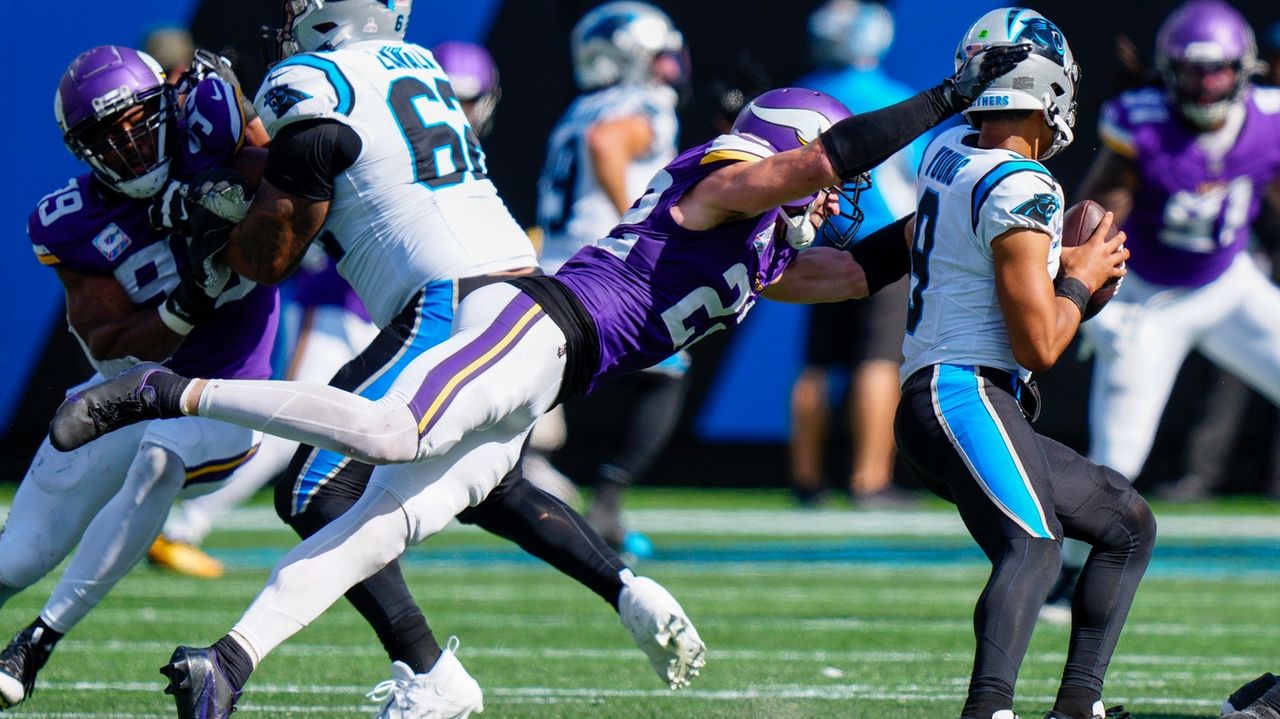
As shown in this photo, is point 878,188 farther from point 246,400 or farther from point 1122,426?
point 246,400

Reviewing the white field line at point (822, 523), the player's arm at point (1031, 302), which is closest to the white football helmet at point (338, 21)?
the player's arm at point (1031, 302)

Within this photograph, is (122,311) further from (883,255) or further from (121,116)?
(883,255)

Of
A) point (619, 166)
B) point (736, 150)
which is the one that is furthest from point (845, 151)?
point (619, 166)

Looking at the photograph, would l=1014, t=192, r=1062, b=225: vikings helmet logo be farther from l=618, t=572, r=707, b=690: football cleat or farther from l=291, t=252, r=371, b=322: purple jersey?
l=291, t=252, r=371, b=322: purple jersey

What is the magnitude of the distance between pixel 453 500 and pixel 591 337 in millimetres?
431

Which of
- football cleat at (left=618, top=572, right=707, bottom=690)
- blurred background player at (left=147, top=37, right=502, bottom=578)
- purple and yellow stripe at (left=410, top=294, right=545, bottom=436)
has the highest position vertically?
purple and yellow stripe at (left=410, top=294, right=545, bottom=436)

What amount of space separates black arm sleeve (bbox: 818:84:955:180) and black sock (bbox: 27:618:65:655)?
207 cm

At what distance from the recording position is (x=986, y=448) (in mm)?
3443

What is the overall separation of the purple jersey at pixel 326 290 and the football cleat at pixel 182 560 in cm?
139

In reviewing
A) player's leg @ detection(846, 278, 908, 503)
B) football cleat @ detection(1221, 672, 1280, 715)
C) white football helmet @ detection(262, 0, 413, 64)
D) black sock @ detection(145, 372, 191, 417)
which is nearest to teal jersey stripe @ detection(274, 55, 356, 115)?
white football helmet @ detection(262, 0, 413, 64)

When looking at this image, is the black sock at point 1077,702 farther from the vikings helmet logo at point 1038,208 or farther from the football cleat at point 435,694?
the football cleat at point 435,694

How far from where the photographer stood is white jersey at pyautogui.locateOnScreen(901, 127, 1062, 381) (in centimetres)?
342

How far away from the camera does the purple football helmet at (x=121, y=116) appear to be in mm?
4094

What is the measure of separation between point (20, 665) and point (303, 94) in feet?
4.64
